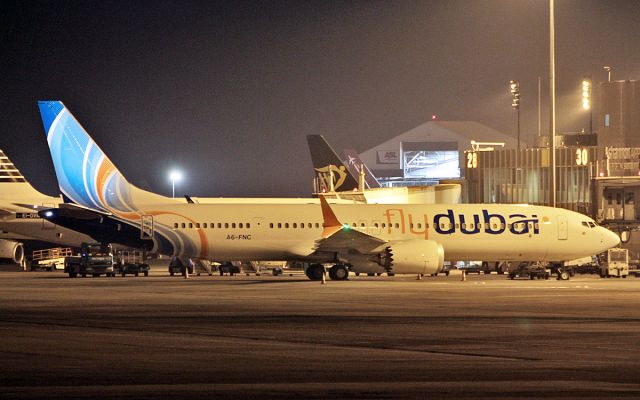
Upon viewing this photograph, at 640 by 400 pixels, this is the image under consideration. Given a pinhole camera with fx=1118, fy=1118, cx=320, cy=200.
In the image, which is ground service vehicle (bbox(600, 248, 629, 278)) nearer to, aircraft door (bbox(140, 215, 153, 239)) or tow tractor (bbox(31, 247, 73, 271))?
aircraft door (bbox(140, 215, 153, 239))

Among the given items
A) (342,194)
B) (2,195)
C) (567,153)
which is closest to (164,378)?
(2,195)

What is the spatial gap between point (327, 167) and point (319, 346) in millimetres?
67424

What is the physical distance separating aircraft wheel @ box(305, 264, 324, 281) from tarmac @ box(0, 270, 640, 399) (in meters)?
14.5

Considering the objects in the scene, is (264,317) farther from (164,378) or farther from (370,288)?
(370,288)

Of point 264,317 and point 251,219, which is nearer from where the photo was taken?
point 264,317

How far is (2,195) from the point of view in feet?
233

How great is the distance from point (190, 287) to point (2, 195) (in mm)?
31437

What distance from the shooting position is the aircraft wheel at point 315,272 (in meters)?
Result: 51.3

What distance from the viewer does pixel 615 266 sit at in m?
57.2

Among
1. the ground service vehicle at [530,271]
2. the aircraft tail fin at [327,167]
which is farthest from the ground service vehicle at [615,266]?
the aircraft tail fin at [327,167]

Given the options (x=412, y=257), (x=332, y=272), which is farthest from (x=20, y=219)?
(x=412, y=257)

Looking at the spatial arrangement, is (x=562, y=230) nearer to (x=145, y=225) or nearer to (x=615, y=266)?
(x=615, y=266)

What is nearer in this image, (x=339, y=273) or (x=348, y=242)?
(x=348, y=242)

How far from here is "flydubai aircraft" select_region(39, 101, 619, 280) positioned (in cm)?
4981
